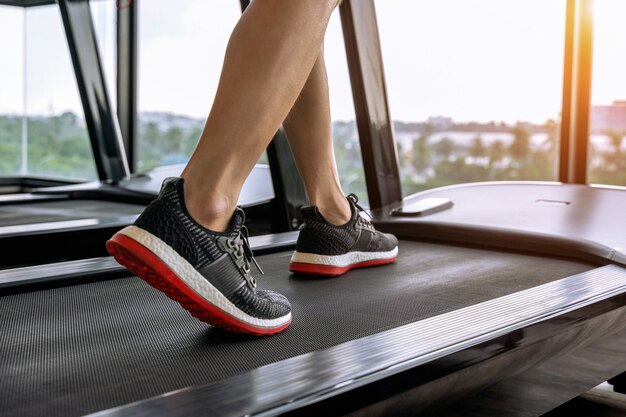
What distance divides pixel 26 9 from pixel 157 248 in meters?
4.85

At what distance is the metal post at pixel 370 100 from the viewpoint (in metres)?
2.81

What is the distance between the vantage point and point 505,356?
3.89ft

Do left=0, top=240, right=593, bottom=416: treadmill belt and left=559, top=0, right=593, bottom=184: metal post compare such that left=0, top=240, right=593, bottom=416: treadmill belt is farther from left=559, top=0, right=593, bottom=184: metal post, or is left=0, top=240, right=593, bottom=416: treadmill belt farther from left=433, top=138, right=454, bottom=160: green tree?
left=433, top=138, right=454, bottom=160: green tree

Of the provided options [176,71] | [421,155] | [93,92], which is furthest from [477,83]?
[93,92]

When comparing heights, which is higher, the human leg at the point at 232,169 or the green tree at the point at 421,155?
the human leg at the point at 232,169

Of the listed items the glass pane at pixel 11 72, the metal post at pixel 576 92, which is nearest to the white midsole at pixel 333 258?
the metal post at pixel 576 92

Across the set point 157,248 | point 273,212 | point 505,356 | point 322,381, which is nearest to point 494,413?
point 505,356

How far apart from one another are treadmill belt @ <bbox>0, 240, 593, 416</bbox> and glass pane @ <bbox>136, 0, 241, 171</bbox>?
99.6 inches

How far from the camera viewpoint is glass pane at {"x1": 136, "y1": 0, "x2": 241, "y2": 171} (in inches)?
162

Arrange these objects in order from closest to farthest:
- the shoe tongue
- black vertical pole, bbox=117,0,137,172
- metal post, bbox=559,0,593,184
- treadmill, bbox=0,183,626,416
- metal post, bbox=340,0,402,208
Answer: treadmill, bbox=0,183,626,416 < the shoe tongue < metal post, bbox=340,0,402,208 < metal post, bbox=559,0,593,184 < black vertical pole, bbox=117,0,137,172

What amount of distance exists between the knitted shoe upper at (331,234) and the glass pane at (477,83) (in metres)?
1.60

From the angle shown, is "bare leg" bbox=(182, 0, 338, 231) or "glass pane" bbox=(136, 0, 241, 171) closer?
"bare leg" bbox=(182, 0, 338, 231)

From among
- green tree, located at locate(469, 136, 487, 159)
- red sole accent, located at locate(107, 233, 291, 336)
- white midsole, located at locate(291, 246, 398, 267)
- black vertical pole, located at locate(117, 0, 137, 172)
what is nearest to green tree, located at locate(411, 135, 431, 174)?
green tree, located at locate(469, 136, 487, 159)

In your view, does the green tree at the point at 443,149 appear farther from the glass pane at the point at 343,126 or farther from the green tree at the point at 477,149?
the glass pane at the point at 343,126
